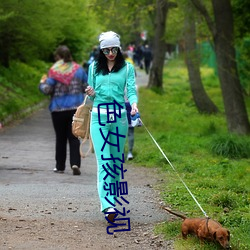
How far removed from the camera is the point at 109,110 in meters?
7.53

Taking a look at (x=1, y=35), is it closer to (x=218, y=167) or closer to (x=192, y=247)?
(x=218, y=167)

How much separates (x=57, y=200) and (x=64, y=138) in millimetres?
2961

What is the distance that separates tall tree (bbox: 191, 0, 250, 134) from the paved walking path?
4110 millimetres

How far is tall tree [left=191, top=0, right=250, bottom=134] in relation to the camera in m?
16.6

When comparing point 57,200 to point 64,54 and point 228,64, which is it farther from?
point 228,64

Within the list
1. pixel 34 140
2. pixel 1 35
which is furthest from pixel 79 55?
pixel 34 140

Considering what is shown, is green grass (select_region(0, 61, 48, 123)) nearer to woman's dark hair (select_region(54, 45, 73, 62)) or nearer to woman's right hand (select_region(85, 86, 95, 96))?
woman's dark hair (select_region(54, 45, 73, 62))

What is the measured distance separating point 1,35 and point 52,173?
1000 cm

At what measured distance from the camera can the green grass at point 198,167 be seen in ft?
24.3

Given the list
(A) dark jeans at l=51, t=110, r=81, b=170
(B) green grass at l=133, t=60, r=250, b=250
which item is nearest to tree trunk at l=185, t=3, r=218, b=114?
(B) green grass at l=133, t=60, r=250, b=250

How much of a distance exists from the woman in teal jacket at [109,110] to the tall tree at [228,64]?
30.3ft

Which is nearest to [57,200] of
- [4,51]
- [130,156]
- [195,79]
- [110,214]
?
[110,214]

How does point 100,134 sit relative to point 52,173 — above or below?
above

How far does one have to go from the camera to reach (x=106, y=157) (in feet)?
24.7
